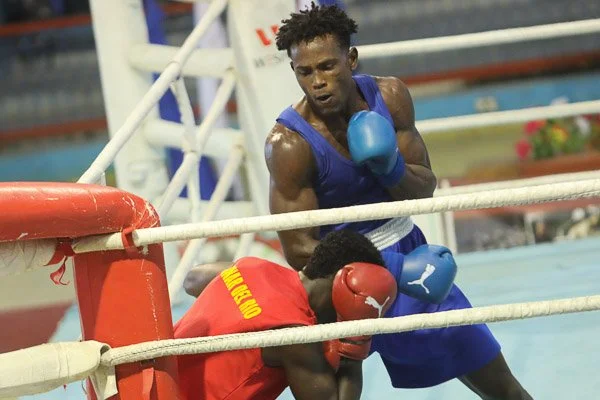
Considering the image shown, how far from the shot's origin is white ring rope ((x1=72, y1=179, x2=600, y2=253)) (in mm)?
1517

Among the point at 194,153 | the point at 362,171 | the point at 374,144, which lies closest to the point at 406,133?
the point at 362,171

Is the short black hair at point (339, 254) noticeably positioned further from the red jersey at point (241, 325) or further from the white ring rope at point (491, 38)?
the white ring rope at point (491, 38)

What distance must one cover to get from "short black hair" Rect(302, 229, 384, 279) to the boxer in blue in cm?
13

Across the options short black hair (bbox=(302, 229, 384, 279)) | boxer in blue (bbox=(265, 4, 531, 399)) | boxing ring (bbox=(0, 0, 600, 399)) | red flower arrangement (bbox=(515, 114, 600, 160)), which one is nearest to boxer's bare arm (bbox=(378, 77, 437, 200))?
boxer in blue (bbox=(265, 4, 531, 399))

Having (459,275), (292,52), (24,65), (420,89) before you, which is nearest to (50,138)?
(24,65)

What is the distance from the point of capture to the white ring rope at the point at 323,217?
59.7 inches

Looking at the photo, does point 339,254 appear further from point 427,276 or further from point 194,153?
point 194,153

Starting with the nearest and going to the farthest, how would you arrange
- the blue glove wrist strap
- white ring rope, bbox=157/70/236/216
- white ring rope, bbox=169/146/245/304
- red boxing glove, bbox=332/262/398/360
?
red boxing glove, bbox=332/262/398/360
the blue glove wrist strap
white ring rope, bbox=157/70/236/216
white ring rope, bbox=169/146/245/304

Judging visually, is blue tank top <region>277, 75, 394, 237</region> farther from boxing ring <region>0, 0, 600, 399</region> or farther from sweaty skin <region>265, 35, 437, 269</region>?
boxing ring <region>0, 0, 600, 399</region>

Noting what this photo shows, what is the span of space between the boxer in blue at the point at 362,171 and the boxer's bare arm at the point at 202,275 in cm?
12

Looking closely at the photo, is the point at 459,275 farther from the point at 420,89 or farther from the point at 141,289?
the point at 420,89

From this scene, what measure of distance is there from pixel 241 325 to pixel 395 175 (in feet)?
1.48

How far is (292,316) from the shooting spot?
5.76 ft

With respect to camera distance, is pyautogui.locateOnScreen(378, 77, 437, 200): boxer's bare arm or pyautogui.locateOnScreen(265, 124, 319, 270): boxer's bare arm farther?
pyautogui.locateOnScreen(378, 77, 437, 200): boxer's bare arm
